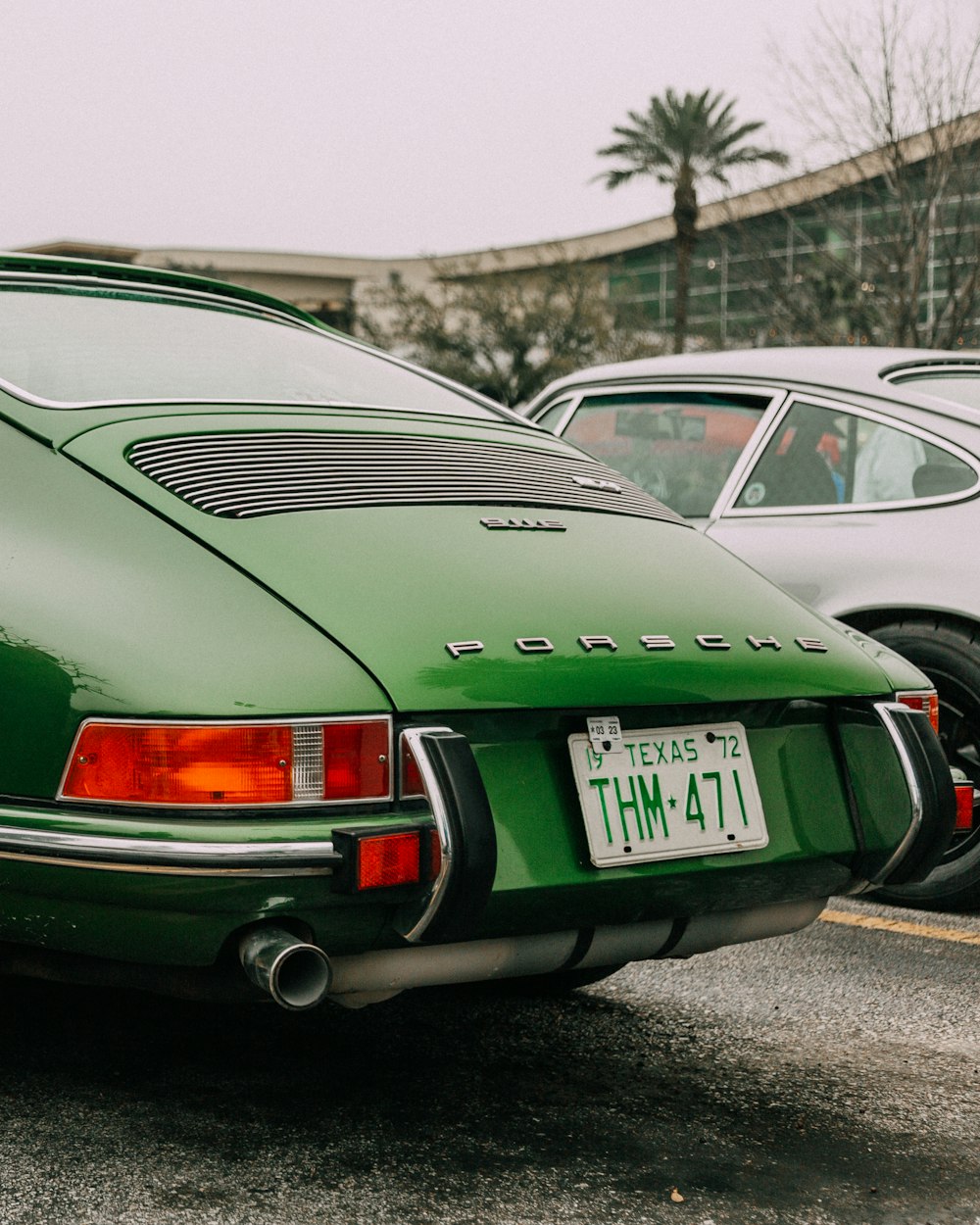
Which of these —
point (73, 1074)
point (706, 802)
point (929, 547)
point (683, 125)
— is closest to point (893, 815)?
point (706, 802)

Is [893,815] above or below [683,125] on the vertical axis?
below

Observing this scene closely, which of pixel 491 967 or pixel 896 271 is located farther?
pixel 896 271

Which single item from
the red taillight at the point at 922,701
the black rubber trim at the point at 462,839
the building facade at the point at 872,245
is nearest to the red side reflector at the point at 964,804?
the red taillight at the point at 922,701

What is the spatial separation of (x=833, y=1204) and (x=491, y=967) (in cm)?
66

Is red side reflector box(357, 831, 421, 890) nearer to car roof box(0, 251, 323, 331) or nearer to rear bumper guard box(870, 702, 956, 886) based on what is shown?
rear bumper guard box(870, 702, 956, 886)

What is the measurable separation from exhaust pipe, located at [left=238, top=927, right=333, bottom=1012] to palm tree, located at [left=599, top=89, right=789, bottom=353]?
96.2 ft

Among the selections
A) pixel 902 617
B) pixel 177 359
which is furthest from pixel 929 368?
pixel 177 359

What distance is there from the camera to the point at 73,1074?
288 centimetres

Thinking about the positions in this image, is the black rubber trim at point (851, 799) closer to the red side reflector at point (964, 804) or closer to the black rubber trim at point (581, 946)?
the red side reflector at point (964, 804)

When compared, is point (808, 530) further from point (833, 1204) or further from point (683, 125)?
point (683, 125)

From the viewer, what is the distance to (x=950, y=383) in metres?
5.06

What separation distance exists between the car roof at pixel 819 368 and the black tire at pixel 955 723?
770 mm

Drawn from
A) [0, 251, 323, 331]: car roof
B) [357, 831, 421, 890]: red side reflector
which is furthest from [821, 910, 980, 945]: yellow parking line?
[357, 831, 421, 890]: red side reflector

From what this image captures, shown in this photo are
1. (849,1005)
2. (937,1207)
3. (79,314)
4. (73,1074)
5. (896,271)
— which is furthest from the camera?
(896,271)
